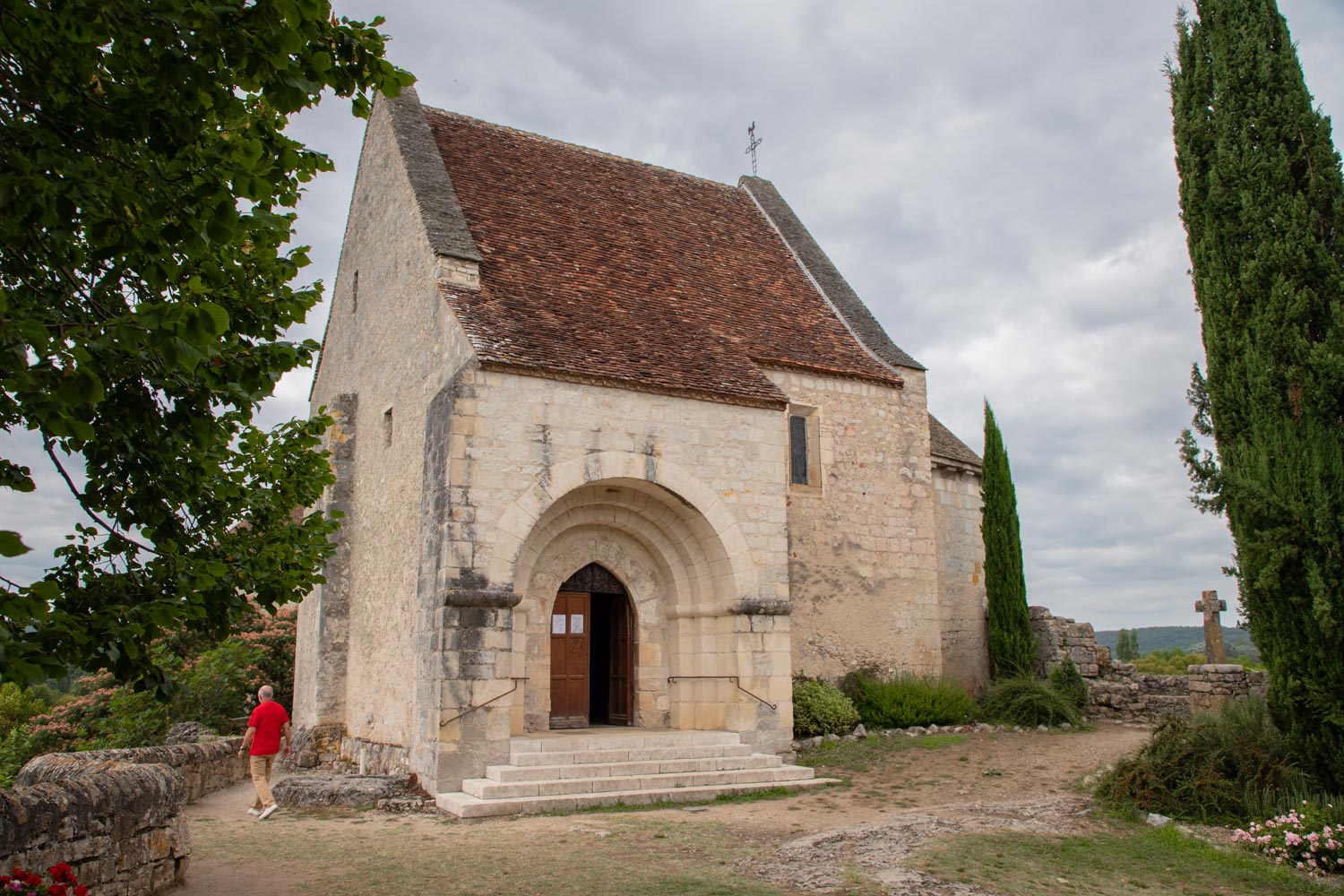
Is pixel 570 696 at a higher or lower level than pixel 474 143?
lower

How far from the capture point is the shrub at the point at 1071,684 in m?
15.9

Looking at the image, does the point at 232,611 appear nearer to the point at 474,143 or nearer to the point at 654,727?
the point at 654,727

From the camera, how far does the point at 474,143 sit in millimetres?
15492

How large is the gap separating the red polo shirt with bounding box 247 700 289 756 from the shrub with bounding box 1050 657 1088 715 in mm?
11978

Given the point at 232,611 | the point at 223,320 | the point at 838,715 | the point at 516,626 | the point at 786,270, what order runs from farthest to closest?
the point at 786,270
the point at 838,715
the point at 516,626
the point at 232,611
the point at 223,320

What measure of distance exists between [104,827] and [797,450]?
1071 centimetres

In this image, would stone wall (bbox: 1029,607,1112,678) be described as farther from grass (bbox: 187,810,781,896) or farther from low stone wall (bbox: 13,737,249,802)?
low stone wall (bbox: 13,737,249,802)

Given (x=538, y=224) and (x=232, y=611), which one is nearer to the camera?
(x=232, y=611)

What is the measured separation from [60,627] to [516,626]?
7611 mm

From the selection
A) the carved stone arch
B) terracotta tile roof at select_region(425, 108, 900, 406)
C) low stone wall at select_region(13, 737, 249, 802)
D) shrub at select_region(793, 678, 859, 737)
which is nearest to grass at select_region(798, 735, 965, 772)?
shrub at select_region(793, 678, 859, 737)

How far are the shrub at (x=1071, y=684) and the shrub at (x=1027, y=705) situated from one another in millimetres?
819

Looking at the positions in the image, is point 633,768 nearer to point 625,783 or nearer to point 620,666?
point 625,783

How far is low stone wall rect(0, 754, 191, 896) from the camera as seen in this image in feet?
16.3

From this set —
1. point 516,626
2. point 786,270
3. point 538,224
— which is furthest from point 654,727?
point 786,270
